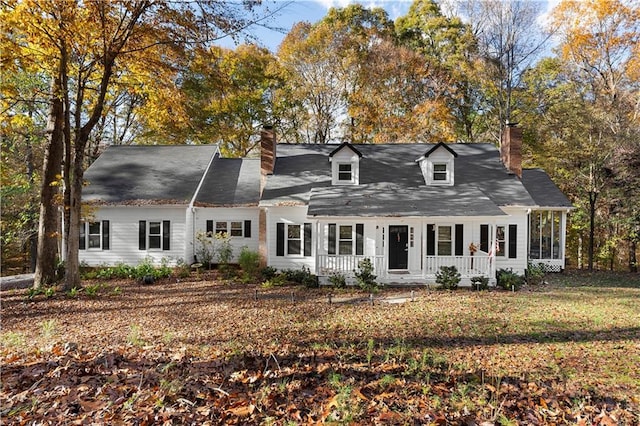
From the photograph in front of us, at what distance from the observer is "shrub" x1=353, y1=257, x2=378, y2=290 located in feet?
42.0

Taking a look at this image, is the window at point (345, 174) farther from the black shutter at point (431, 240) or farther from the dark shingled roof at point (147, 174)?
the dark shingled roof at point (147, 174)

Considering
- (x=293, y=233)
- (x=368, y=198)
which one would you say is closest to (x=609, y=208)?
(x=368, y=198)

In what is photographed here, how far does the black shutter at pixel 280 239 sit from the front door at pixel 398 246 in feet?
15.5

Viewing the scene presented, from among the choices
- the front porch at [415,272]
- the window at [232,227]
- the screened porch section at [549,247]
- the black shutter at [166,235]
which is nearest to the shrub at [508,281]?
the front porch at [415,272]

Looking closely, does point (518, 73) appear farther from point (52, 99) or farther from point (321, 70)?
point (52, 99)

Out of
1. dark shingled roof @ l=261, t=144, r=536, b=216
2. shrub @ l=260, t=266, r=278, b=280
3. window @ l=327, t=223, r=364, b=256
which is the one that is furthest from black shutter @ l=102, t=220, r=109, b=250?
window @ l=327, t=223, r=364, b=256

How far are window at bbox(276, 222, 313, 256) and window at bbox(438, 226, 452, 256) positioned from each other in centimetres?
547

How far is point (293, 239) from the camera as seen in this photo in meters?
15.7

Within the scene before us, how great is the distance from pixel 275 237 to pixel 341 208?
3579 millimetres

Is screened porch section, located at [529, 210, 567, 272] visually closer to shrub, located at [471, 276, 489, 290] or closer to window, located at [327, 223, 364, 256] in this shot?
shrub, located at [471, 276, 489, 290]

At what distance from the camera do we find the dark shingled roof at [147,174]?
16.8 metres

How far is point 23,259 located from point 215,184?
655 inches

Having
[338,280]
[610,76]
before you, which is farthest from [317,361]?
[610,76]

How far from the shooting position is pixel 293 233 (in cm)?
1573
